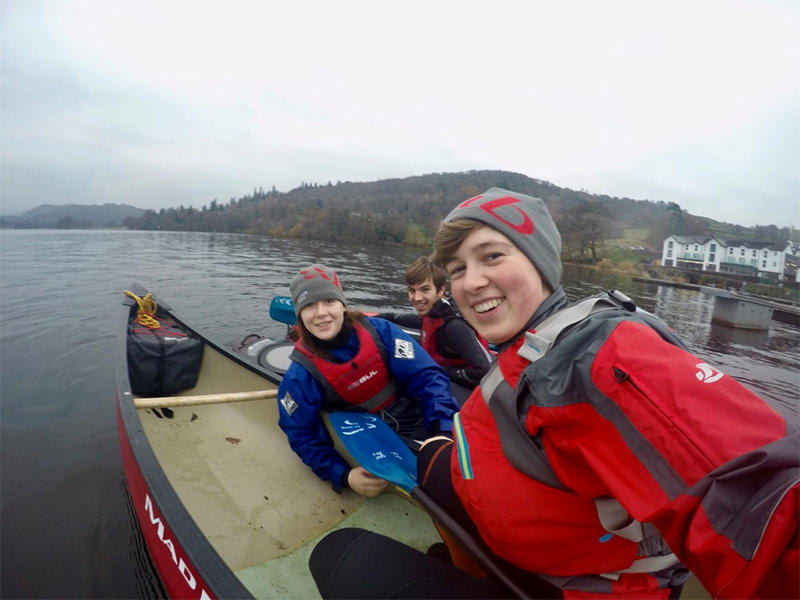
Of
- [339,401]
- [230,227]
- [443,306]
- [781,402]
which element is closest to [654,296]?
[781,402]

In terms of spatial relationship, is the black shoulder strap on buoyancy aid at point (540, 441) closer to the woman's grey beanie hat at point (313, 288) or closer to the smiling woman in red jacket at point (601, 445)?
the smiling woman in red jacket at point (601, 445)

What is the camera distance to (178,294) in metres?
16.4

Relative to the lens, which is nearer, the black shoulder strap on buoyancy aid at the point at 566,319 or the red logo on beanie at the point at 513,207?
the black shoulder strap on buoyancy aid at the point at 566,319

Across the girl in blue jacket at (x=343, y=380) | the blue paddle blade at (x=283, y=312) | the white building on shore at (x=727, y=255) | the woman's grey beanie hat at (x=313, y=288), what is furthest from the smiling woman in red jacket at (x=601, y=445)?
the white building on shore at (x=727, y=255)

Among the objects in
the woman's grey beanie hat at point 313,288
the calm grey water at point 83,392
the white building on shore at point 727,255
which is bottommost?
the calm grey water at point 83,392

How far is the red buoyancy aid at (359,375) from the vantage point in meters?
2.85

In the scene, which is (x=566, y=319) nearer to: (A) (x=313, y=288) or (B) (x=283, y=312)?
(A) (x=313, y=288)

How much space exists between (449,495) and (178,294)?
57.6 feet

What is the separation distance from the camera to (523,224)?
1.42 metres

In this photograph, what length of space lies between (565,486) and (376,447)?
1825mm

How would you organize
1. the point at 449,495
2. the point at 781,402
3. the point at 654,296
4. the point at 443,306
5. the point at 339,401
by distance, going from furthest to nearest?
1. the point at 654,296
2. the point at 781,402
3. the point at 443,306
4. the point at 339,401
5. the point at 449,495

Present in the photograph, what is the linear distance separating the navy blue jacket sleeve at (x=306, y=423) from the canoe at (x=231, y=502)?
381mm

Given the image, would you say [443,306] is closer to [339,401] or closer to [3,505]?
[339,401]

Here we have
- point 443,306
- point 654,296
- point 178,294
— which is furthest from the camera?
point 654,296
